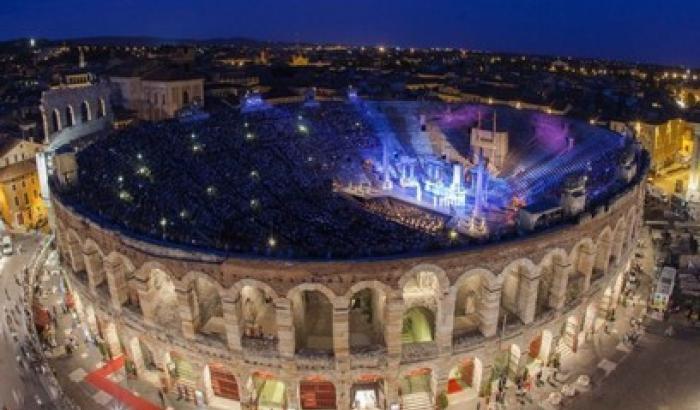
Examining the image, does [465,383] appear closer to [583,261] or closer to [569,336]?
[569,336]

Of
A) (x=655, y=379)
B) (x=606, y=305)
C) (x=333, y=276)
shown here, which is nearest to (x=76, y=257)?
(x=333, y=276)

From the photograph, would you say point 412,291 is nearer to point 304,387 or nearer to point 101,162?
point 304,387

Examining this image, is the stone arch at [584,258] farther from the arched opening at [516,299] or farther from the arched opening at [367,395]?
the arched opening at [367,395]

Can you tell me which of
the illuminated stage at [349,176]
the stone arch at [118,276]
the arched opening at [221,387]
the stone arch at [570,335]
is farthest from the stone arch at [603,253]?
the stone arch at [118,276]

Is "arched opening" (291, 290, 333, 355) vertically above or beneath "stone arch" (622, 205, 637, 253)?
beneath

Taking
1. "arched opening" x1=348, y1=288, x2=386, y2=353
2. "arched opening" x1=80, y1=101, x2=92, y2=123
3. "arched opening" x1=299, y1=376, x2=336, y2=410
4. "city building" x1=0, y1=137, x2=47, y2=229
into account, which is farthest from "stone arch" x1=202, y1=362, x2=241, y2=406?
"arched opening" x1=80, y1=101, x2=92, y2=123

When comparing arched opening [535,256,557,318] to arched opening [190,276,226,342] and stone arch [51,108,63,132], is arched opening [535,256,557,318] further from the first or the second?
stone arch [51,108,63,132]

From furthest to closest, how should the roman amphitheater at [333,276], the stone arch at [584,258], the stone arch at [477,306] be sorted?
the stone arch at [584,258] → the stone arch at [477,306] → the roman amphitheater at [333,276]
